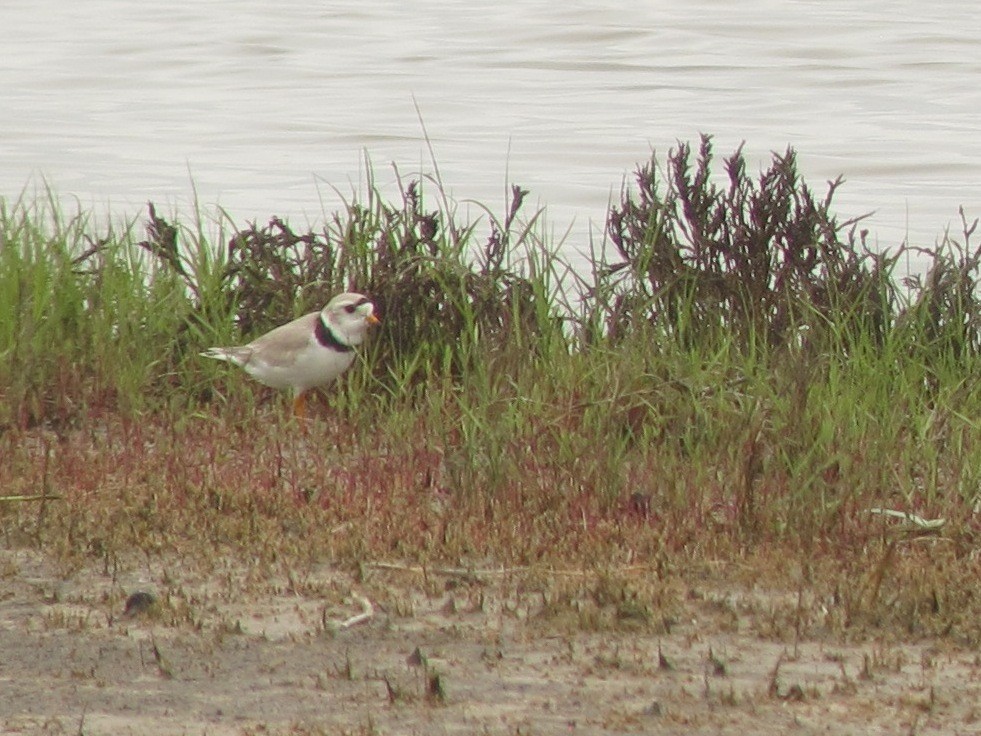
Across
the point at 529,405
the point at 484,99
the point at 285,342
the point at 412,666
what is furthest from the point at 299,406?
the point at 484,99

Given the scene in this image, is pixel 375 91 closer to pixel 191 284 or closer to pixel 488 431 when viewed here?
pixel 191 284

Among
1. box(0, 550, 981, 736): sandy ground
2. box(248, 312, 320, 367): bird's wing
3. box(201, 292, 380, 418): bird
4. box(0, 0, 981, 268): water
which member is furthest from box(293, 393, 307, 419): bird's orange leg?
box(0, 0, 981, 268): water

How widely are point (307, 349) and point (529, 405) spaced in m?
0.85

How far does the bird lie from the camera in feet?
23.9

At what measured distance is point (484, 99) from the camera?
1912 cm

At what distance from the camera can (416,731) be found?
4387 millimetres

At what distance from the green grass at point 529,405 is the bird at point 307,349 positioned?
0.15m

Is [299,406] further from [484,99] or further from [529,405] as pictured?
[484,99]

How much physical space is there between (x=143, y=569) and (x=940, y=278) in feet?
13.1

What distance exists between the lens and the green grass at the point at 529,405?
5.86m

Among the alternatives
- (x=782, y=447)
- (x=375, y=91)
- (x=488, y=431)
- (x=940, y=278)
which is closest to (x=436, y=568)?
(x=488, y=431)

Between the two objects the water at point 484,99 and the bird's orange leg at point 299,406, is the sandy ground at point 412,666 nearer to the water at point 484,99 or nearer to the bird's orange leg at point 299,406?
the bird's orange leg at point 299,406

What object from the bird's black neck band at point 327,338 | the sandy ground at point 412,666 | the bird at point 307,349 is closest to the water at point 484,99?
the bird at point 307,349

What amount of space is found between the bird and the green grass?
154 mm
